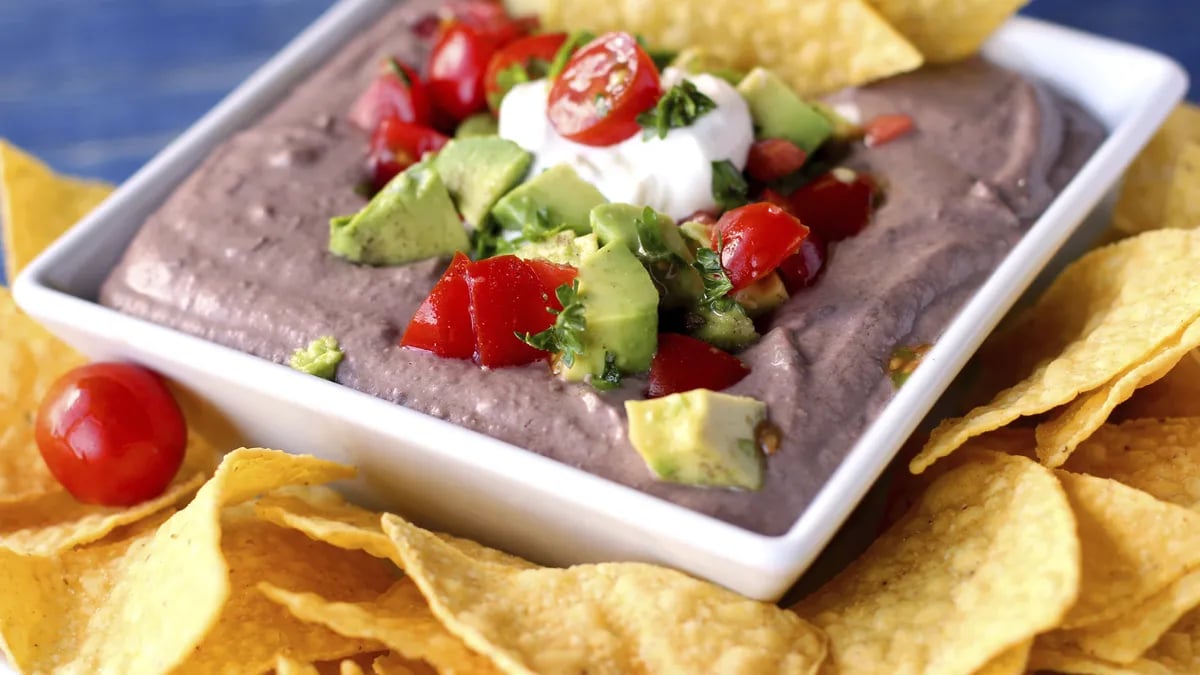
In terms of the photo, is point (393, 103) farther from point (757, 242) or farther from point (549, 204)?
point (757, 242)

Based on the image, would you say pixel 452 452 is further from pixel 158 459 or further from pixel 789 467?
pixel 158 459

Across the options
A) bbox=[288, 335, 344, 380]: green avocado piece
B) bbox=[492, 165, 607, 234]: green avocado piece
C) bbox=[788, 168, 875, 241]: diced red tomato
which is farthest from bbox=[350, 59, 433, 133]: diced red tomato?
bbox=[788, 168, 875, 241]: diced red tomato

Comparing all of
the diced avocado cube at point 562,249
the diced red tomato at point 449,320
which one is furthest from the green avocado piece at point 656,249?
the diced red tomato at point 449,320

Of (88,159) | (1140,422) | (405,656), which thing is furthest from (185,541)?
(88,159)

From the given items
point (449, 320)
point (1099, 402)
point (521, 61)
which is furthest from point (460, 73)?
point (1099, 402)

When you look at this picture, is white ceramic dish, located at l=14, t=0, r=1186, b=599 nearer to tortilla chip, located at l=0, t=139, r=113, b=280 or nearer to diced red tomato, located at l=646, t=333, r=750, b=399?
diced red tomato, located at l=646, t=333, r=750, b=399

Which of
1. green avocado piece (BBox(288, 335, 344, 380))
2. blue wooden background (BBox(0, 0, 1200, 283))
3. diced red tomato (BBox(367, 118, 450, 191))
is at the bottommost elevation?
blue wooden background (BBox(0, 0, 1200, 283))
